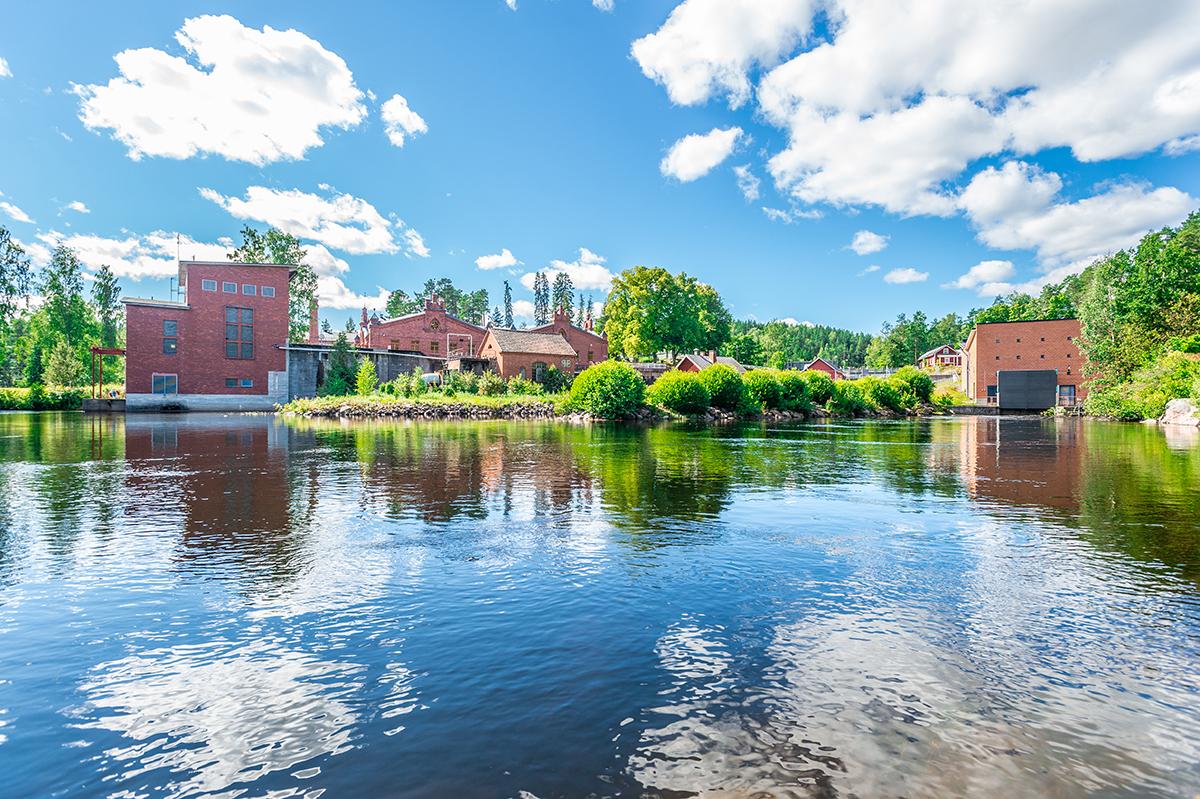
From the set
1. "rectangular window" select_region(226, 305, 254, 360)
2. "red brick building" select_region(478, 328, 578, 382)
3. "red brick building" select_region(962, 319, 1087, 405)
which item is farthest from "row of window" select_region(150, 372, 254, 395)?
"red brick building" select_region(962, 319, 1087, 405)

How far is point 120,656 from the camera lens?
20.5ft

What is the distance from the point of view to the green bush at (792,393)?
61.2 meters

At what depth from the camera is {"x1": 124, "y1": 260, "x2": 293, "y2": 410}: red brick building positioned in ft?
205

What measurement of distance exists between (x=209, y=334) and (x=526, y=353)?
32768 millimetres

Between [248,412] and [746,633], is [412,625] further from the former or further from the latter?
[248,412]

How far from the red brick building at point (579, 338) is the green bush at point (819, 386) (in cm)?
3016

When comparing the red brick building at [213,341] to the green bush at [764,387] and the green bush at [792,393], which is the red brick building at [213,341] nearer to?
the green bush at [764,387]

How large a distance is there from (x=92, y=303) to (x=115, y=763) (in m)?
121

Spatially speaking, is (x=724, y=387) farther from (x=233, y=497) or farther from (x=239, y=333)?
(x=239, y=333)

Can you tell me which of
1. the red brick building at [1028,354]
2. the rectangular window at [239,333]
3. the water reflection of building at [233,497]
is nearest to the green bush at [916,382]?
the red brick building at [1028,354]

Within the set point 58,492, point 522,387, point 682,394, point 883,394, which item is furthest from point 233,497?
point 883,394

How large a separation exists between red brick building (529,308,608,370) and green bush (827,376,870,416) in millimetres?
31894

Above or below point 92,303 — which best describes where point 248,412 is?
below

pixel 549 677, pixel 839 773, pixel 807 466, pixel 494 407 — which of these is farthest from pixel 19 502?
pixel 494 407
